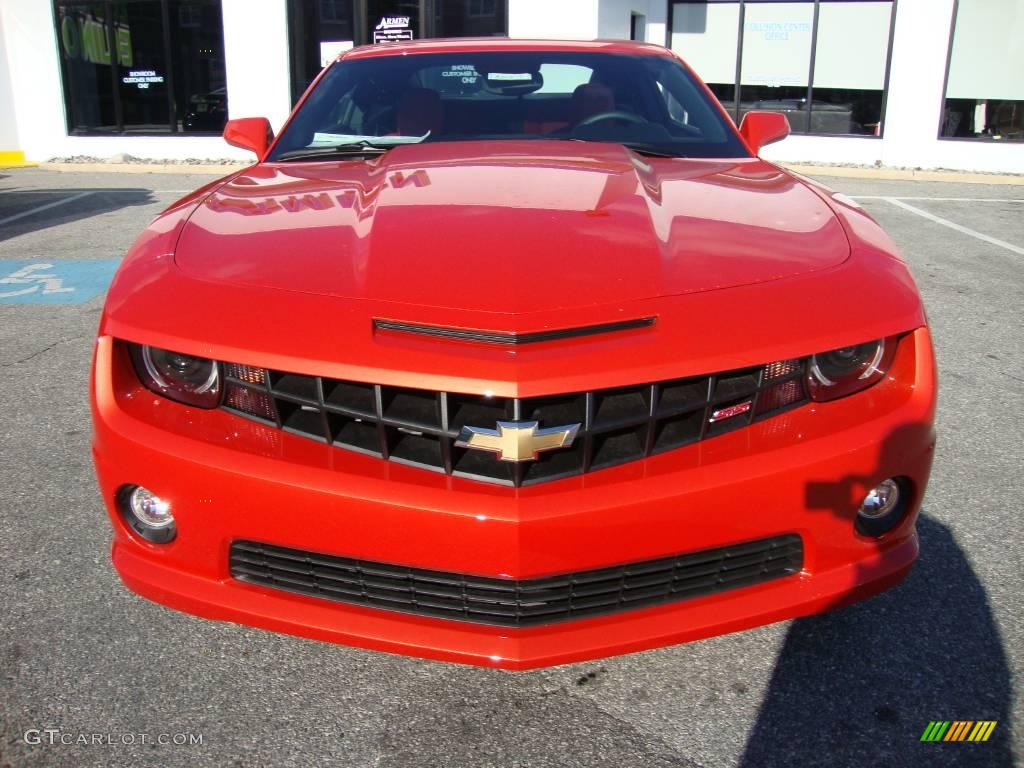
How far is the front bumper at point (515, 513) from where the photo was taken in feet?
6.10

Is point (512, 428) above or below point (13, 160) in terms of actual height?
above

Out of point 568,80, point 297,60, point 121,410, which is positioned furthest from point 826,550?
A: point 297,60

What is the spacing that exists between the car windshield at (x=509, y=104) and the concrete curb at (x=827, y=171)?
9.39 m

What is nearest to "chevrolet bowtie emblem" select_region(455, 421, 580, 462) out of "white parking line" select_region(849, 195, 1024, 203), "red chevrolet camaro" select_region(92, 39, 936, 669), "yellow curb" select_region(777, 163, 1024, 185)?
"red chevrolet camaro" select_region(92, 39, 936, 669)

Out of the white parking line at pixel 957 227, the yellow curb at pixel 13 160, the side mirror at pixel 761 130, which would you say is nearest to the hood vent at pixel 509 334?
the side mirror at pixel 761 130

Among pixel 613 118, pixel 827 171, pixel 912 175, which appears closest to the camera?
pixel 613 118

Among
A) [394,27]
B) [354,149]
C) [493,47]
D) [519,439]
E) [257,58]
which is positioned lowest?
[519,439]

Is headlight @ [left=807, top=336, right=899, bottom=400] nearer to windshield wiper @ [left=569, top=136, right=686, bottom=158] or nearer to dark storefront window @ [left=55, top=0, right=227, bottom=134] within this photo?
windshield wiper @ [left=569, top=136, right=686, bottom=158]

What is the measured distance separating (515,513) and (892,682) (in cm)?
113

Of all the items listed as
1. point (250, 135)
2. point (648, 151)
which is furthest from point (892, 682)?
point (250, 135)

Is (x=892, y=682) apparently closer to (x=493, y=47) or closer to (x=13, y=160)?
(x=493, y=47)

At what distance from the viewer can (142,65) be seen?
14609 millimetres

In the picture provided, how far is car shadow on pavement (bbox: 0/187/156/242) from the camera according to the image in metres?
9.16

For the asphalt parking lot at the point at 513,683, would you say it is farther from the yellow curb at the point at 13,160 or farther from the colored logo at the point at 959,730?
the yellow curb at the point at 13,160
